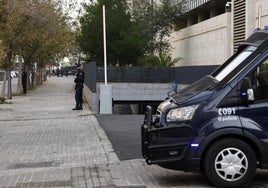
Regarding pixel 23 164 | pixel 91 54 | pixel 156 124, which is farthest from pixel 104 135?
pixel 91 54

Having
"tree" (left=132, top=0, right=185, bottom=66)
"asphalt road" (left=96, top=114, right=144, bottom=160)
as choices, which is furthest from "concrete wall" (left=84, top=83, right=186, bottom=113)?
"asphalt road" (left=96, top=114, right=144, bottom=160)

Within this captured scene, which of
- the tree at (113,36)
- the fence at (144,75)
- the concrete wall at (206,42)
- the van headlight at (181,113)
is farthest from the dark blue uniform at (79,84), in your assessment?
the van headlight at (181,113)

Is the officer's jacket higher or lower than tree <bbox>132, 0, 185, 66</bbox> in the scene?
lower

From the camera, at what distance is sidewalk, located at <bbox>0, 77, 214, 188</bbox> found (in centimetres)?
801

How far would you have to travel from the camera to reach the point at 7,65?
29.2m

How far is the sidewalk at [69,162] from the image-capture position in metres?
8.01

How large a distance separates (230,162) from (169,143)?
0.83 meters

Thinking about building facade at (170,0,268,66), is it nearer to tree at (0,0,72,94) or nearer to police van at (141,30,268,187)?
tree at (0,0,72,94)

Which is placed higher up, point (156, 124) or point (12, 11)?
point (12, 11)

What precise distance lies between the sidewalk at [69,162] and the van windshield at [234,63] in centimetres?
152

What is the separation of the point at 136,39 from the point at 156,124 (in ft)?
88.1

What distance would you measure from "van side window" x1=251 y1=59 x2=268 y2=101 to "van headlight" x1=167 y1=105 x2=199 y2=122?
2.71 feet

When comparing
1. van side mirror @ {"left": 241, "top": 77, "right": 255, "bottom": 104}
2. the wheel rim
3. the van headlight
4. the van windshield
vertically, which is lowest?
the wheel rim

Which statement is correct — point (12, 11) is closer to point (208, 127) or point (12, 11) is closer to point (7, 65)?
point (7, 65)
